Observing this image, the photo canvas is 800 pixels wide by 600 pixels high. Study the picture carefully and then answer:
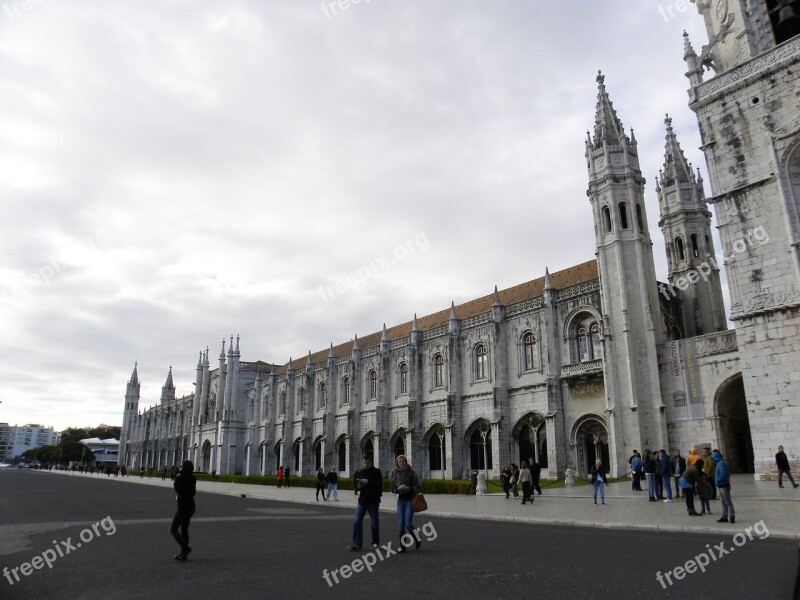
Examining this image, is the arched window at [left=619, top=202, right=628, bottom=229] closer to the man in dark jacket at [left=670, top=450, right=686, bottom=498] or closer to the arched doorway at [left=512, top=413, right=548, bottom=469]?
the arched doorway at [left=512, top=413, right=548, bottom=469]

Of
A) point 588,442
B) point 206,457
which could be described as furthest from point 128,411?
point 588,442

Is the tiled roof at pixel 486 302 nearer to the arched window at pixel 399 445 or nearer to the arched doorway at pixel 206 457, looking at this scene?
the arched window at pixel 399 445

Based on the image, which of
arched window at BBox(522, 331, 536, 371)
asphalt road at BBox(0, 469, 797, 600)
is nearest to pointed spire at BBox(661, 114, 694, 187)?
arched window at BBox(522, 331, 536, 371)

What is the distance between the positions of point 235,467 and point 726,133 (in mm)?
57747

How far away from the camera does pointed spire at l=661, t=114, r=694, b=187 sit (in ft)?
122

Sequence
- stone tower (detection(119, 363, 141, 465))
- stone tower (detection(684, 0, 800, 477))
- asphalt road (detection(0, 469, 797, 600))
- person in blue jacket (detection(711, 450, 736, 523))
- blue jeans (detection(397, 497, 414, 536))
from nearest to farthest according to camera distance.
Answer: asphalt road (detection(0, 469, 797, 600)) < blue jeans (detection(397, 497, 414, 536)) < person in blue jacket (detection(711, 450, 736, 523)) < stone tower (detection(684, 0, 800, 477)) < stone tower (detection(119, 363, 141, 465))

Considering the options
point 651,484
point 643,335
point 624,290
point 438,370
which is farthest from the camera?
point 438,370

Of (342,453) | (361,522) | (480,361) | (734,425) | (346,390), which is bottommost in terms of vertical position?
(361,522)

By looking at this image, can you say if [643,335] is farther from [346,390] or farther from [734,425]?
[346,390]

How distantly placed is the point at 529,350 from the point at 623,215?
997cm

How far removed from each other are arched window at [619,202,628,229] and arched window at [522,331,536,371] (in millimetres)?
8666

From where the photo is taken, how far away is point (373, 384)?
49031mm

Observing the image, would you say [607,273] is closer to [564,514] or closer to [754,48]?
[754,48]

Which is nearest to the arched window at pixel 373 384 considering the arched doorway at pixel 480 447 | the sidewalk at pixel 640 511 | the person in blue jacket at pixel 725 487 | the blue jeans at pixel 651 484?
the arched doorway at pixel 480 447
